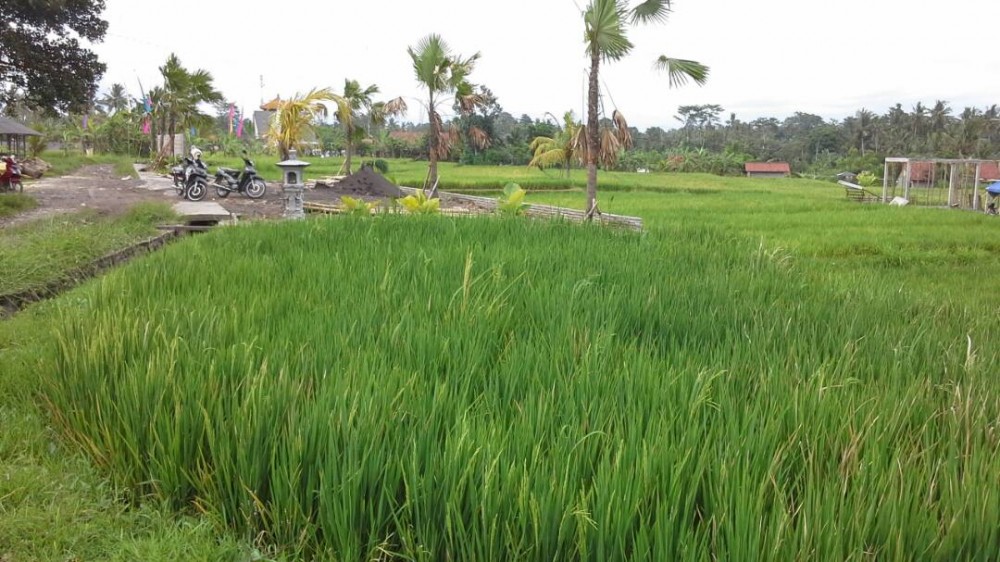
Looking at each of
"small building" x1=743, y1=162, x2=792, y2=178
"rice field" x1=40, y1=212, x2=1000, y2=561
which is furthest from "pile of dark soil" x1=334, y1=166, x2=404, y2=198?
"small building" x1=743, y1=162, x2=792, y2=178

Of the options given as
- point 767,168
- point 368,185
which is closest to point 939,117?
point 767,168

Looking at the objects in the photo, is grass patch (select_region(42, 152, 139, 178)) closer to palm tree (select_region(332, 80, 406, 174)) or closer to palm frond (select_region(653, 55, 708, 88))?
palm tree (select_region(332, 80, 406, 174))

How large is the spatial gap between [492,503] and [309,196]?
12.9 metres

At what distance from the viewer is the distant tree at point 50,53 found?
10.9 m

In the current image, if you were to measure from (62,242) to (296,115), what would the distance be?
10.2 metres

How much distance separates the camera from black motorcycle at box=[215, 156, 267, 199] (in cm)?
1334

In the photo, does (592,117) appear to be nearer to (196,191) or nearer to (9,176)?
(196,191)

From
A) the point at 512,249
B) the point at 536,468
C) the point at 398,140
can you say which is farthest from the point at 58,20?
the point at 398,140

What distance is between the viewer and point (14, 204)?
10758mm

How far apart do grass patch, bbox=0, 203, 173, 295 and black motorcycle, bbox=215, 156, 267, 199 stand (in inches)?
166

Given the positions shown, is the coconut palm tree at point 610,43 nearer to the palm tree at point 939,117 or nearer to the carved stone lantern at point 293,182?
the carved stone lantern at point 293,182

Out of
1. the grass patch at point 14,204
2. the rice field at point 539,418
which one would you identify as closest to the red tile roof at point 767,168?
the grass patch at point 14,204

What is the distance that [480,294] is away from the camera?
9.81 ft

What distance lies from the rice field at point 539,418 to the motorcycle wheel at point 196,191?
372 inches
